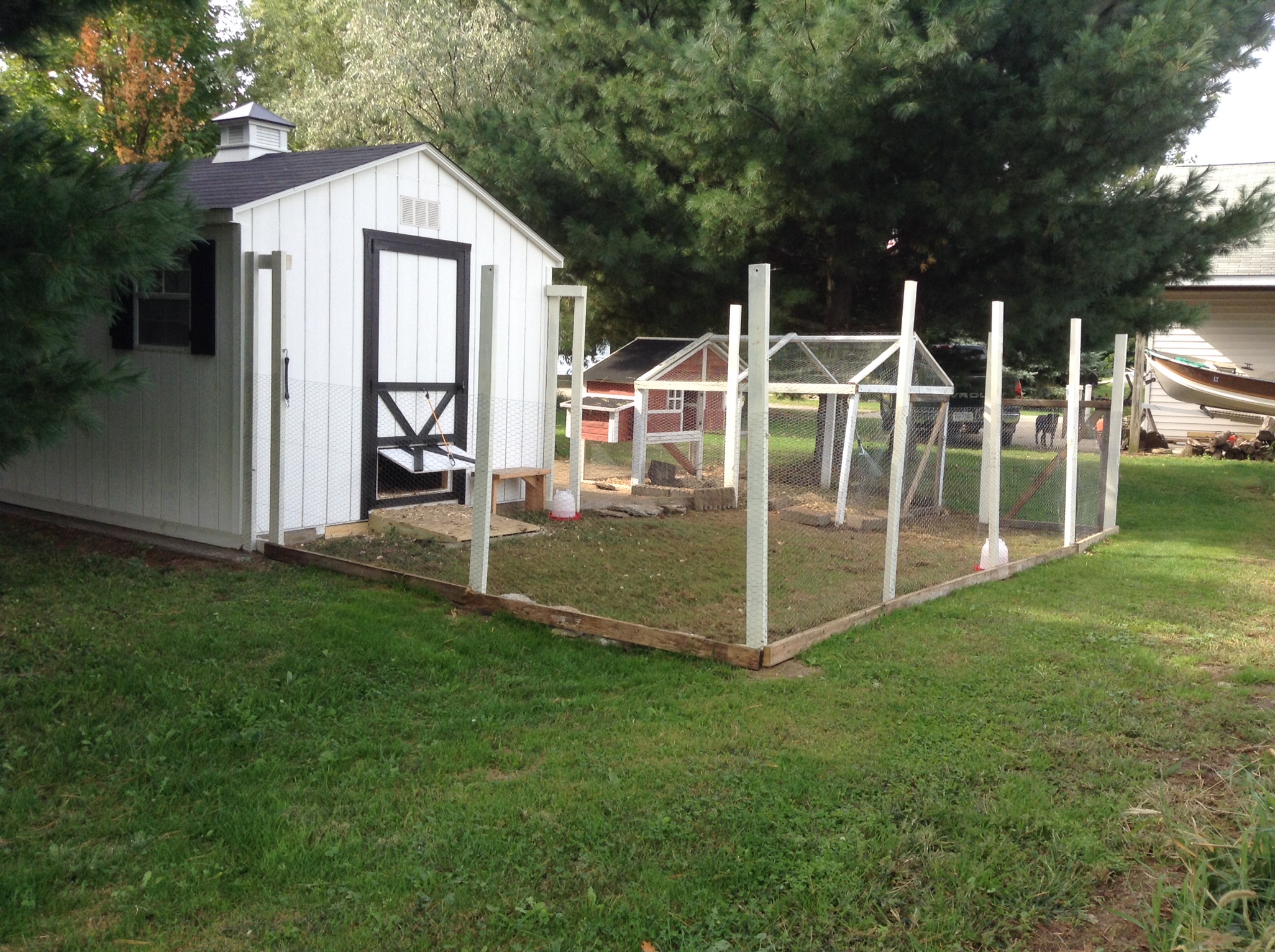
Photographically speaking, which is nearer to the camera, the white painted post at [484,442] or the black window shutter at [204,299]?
the white painted post at [484,442]

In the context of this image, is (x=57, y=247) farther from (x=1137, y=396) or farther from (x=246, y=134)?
(x=1137, y=396)

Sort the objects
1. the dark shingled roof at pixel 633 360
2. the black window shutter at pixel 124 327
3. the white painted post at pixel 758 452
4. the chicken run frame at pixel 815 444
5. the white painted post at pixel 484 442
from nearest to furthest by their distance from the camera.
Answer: the white painted post at pixel 758 452
the chicken run frame at pixel 815 444
the white painted post at pixel 484 442
the black window shutter at pixel 124 327
the dark shingled roof at pixel 633 360

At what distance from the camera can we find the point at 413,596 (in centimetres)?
734

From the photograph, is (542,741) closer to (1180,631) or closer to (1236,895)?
(1236,895)

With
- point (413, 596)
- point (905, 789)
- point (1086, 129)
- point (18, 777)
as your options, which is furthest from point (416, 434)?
point (1086, 129)

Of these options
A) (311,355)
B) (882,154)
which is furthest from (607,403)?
(311,355)

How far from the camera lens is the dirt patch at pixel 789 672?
587cm

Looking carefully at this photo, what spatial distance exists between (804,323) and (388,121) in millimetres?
11065

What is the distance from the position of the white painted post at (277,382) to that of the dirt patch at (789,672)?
169 inches

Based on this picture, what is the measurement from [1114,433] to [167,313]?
355 inches

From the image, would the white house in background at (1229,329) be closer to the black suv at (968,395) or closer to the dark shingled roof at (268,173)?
the black suv at (968,395)

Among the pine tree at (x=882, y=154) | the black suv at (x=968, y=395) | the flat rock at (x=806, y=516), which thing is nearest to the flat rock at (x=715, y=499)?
the flat rock at (x=806, y=516)

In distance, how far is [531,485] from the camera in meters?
11.0

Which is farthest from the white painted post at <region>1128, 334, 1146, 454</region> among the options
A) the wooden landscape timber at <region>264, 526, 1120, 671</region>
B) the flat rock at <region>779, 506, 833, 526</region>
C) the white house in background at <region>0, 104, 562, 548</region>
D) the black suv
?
the white house in background at <region>0, 104, 562, 548</region>
